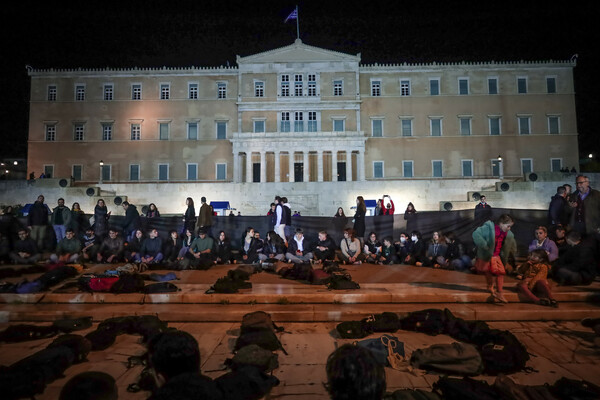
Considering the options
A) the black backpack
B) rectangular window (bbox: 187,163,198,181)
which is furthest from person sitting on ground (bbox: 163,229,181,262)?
rectangular window (bbox: 187,163,198,181)

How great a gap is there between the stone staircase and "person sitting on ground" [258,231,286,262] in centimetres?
383

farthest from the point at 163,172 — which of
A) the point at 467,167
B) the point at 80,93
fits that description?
the point at 467,167

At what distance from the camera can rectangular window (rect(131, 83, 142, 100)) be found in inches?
1558

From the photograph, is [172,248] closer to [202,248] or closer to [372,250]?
[202,248]

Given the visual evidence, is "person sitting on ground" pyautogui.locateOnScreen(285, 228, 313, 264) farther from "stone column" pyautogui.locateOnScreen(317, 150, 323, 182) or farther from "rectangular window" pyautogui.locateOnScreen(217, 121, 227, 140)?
"rectangular window" pyautogui.locateOnScreen(217, 121, 227, 140)

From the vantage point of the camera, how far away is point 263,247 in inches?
468

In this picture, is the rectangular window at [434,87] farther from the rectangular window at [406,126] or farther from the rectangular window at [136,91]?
the rectangular window at [136,91]

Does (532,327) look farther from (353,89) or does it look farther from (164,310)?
(353,89)

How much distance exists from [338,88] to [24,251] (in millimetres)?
33299

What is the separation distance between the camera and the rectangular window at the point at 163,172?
1532 inches

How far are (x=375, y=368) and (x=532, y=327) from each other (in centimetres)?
464

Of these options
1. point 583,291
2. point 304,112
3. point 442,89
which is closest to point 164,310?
point 583,291

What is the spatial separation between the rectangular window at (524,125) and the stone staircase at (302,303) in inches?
1438

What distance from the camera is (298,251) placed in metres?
11.9
